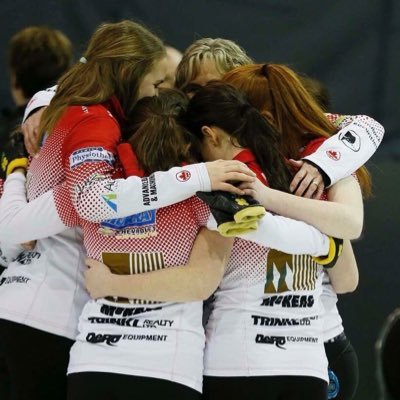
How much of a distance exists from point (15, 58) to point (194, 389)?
1954 millimetres

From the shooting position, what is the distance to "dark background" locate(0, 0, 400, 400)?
14.0 feet

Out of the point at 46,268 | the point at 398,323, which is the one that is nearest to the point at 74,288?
the point at 46,268

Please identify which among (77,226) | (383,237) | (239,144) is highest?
(239,144)

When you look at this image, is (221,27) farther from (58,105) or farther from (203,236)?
(203,236)

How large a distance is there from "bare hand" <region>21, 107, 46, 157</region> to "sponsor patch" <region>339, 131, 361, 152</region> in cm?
89

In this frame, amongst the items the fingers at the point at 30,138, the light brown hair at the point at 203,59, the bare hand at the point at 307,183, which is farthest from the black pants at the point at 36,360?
the light brown hair at the point at 203,59

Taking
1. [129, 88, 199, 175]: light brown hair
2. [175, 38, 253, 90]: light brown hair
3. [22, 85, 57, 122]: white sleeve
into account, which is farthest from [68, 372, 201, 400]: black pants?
[175, 38, 253, 90]: light brown hair

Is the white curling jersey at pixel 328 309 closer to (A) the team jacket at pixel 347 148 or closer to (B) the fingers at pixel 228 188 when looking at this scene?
(A) the team jacket at pixel 347 148

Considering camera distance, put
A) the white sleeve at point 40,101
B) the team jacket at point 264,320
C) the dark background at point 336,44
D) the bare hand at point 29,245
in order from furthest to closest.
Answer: the dark background at point 336,44, the white sleeve at point 40,101, the bare hand at point 29,245, the team jacket at point 264,320

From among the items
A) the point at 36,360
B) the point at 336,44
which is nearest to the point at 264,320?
the point at 36,360

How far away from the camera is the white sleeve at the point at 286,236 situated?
2.21 metres

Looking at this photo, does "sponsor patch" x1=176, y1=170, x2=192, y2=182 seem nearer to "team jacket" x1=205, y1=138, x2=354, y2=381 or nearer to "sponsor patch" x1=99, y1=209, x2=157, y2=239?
"sponsor patch" x1=99, y1=209, x2=157, y2=239

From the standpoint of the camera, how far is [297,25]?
4422mm

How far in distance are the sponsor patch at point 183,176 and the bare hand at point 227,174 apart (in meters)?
0.05
